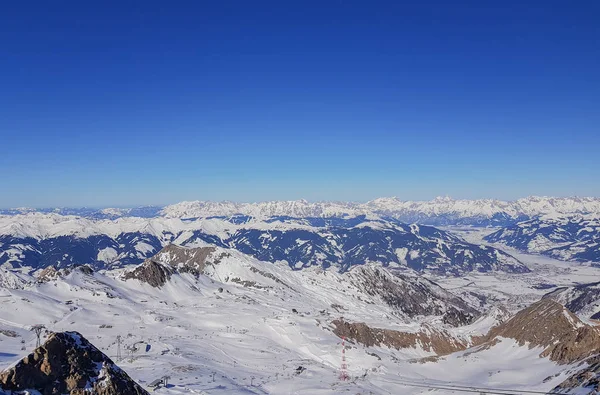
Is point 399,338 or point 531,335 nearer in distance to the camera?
point 531,335

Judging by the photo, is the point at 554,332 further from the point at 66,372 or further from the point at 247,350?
the point at 66,372

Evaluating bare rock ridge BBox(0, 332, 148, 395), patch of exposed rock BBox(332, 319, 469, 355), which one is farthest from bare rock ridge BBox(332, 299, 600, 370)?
bare rock ridge BBox(0, 332, 148, 395)

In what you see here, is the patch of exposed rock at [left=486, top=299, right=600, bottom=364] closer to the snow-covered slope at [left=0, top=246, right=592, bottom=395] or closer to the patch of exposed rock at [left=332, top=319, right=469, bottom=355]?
the snow-covered slope at [left=0, top=246, right=592, bottom=395]

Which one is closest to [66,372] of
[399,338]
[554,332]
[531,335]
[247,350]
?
[247,350]

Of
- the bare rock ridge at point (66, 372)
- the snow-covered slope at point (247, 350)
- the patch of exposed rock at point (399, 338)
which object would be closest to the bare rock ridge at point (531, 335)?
the patch of exposed rock at point (399, 338)

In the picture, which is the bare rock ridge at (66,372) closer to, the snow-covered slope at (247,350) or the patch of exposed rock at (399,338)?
the snow-covered slope at (247,350)

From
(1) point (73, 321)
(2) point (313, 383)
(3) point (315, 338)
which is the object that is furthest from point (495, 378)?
(1) point (73, 321)

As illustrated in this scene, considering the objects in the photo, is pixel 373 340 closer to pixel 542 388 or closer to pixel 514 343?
pixel 514 343
